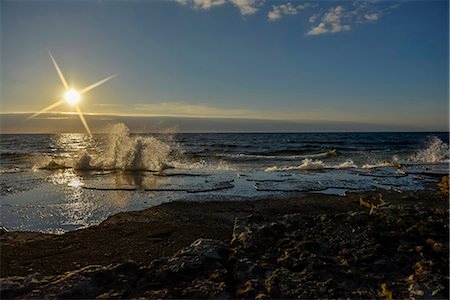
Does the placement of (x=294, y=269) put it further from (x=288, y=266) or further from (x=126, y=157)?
(x=126, y=157)

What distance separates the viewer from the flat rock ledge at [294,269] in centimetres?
280

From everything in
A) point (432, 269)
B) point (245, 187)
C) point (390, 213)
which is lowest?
point (245, 187)

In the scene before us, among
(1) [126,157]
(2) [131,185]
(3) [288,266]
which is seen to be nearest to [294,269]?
(3) [288,266]

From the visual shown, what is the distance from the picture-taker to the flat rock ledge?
Answer: 9.19 feet

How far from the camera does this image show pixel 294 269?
3.13m

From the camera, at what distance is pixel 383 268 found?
3.07m

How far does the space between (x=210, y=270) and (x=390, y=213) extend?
7.65 feet

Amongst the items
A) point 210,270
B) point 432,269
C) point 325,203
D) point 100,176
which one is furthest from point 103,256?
point 100,176

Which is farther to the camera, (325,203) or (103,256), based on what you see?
(325,203)

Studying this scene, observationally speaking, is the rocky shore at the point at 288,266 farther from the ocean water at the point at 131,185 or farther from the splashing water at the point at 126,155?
the splashing water at the point at 126,155

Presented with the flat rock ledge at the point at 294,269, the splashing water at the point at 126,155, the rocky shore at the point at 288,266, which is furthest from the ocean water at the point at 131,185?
the flat rock ledge at the point at 294,269

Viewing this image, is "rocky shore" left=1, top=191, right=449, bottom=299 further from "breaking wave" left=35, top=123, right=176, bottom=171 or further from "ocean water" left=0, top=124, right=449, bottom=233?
"breaking wave" left=35, top=123, right=176, bottom=171

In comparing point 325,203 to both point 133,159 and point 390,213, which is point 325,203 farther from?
point 133,159

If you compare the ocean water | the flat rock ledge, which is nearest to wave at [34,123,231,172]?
the ocean water
